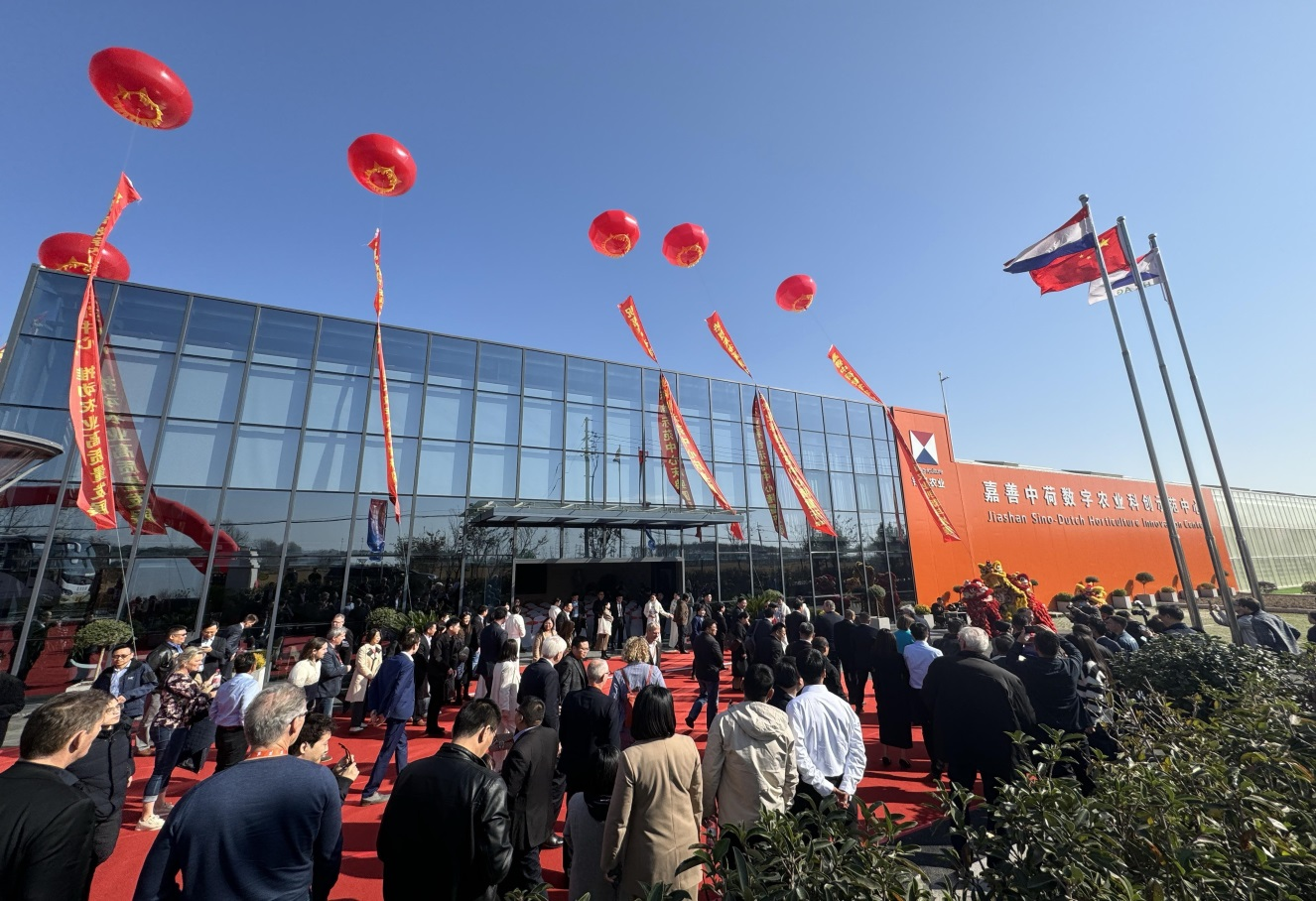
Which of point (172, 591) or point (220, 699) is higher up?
point (172, 591)

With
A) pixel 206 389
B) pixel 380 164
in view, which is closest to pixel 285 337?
pixel 206 389

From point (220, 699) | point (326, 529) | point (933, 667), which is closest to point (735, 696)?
point (933, 667)

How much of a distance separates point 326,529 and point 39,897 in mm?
13406

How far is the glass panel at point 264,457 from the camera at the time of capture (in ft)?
44.4

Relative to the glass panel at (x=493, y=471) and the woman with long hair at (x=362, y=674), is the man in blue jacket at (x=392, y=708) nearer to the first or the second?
the woman with long hair at (x=362, y=674)

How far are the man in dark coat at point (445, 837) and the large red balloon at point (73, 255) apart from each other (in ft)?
55.2

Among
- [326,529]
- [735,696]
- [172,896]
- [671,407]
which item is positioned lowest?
[735,696]

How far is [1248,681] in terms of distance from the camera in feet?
14.9

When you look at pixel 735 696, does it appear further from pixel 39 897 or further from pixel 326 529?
pixel 326 529

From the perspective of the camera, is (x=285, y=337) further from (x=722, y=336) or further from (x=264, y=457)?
(x=722, y=336)

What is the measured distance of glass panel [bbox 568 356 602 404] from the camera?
1888 centimetres

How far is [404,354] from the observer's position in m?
16.4

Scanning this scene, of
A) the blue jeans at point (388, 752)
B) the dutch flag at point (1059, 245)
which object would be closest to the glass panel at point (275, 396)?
the blue jeans at point (388, 752)

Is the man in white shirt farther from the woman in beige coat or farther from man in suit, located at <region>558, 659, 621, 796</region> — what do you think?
man in suit, located at <region>558, 659, 621, 796</region>
